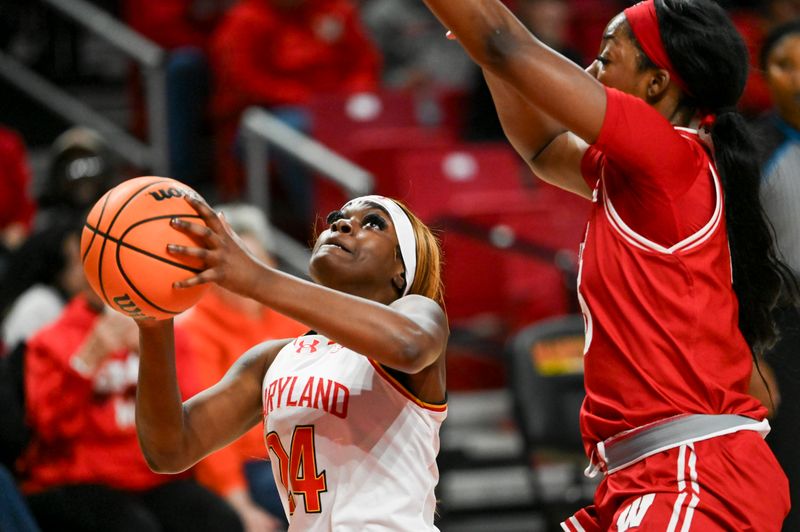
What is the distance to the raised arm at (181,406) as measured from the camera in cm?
279

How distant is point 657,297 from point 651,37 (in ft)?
2.00

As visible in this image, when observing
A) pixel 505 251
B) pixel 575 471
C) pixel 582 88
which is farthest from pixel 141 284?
pixel 505 251

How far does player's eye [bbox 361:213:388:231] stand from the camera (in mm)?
2910

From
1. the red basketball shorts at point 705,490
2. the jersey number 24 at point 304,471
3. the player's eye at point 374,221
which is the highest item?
the player's eye at point 374,221

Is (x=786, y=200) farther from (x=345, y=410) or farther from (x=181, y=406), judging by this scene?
(x=181, y=406)

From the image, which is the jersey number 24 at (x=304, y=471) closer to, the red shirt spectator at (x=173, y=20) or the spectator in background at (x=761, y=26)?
the red shirt spectator at (x=173, y=20)

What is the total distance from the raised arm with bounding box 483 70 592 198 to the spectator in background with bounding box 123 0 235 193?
16.9 ft

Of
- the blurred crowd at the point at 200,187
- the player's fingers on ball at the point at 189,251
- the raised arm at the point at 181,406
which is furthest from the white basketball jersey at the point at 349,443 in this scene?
the blurred crowd at the point at 200,187

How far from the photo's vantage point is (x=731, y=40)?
281 cm

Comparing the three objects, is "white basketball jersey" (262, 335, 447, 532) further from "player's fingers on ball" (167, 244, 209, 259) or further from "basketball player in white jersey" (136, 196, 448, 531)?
"player's fingers on ball" (167, 244, 209, 259)

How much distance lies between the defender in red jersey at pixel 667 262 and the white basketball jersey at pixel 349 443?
0.40 metres

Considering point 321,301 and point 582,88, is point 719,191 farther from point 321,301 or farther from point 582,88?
point 321,301

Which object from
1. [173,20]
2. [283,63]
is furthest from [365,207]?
[173,20]

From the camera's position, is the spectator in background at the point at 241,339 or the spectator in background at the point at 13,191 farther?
the spectator in background at the point at 13,191
